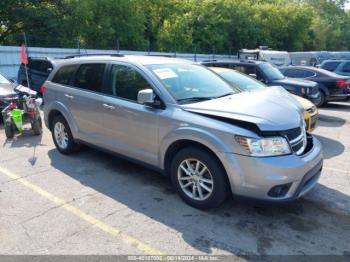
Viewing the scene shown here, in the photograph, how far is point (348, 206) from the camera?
4180mm

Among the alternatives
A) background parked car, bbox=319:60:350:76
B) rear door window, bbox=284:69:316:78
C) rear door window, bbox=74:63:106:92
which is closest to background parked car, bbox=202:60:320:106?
rear door window, bbox=284:69:316:78

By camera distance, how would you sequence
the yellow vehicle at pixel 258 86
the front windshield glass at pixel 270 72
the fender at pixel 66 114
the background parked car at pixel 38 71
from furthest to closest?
the background parked car at pixel 38 71 → the front windshield glass at pixel 270 72 → the yellow vehicle at pixel 258 86 → the fender at pixel 66 114

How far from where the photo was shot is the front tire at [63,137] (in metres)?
5.82

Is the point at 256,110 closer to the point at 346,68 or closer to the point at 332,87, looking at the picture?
the point at 332,87

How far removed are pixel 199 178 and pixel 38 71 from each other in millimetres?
9753

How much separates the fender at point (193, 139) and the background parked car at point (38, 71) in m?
8.43

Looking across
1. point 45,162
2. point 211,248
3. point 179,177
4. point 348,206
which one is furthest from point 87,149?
point 348,206

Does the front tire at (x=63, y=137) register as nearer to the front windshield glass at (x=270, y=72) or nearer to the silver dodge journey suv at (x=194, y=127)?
the silver dodge journey suv at (x=194, y=127)

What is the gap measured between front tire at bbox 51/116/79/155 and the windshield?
11.0ft

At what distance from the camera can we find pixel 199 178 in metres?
3.96

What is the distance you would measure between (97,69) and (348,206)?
3.86 metres

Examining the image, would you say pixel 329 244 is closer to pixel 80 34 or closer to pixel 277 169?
pixel 277 169

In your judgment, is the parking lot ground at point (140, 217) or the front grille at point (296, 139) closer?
the parking lot ground at point (140, 217)

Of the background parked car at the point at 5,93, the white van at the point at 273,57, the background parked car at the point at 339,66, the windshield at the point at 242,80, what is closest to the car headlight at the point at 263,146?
the windshield at the point at 242,80
